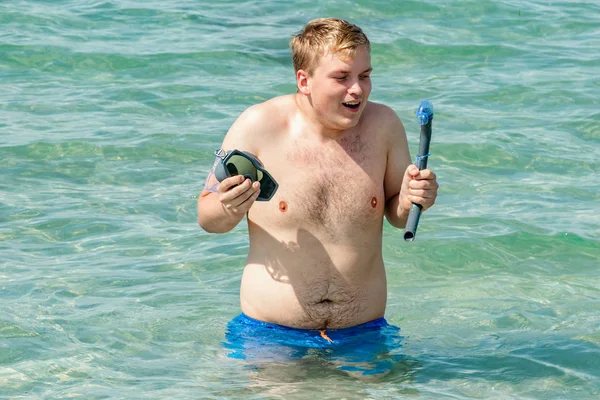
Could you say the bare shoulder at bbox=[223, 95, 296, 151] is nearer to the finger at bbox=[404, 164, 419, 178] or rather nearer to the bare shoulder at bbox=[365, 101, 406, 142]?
the bare shoulder at bbox=[365, 101, 406, 142]

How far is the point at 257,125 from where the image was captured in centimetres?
461

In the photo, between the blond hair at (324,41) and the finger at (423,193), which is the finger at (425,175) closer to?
the finger at (423,193)

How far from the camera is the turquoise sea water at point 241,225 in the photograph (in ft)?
15.8

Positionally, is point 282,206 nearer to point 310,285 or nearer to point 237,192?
point 310,285

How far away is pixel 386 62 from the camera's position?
1119cm

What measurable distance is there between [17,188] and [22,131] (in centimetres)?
126

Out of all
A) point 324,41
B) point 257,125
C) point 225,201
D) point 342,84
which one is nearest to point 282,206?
point 257,125

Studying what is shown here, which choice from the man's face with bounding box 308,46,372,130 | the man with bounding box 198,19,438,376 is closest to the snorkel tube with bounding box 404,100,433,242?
the man with bounding box 198,19,438,376

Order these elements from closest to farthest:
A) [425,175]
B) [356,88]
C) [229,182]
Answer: [229,182] → [425,175] → [356,88]

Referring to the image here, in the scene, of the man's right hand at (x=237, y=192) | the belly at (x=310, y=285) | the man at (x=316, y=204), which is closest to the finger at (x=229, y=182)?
the man's right hand at (x=237, y=192)

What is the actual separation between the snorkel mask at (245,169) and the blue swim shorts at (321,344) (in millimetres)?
681

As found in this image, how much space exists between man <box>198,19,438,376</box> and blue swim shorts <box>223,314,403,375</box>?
0.02 metres

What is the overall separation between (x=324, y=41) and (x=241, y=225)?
2.86 metres

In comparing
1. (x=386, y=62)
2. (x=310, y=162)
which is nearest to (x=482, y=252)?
(x=310, y=162)
